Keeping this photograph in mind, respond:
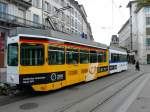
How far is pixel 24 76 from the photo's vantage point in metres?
10.4

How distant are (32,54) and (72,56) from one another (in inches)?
130

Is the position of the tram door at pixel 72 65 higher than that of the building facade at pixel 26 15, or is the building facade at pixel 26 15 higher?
the building facade at pixel 26 15

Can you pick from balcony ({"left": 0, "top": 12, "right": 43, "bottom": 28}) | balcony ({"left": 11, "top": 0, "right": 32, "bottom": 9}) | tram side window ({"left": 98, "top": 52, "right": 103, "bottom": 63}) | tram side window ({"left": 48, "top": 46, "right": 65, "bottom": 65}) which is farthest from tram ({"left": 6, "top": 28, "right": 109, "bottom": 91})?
balcony ({"left": 11, "top": 0, "right": 32, "bottom": 9})

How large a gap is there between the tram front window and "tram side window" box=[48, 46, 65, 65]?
1.52m

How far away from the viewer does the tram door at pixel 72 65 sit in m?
13.1

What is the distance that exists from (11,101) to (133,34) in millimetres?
77192

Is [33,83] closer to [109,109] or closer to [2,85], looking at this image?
[2,85]

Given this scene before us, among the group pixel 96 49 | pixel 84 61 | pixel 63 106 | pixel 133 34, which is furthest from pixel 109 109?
pixel 133 34

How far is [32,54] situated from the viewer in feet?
35.4

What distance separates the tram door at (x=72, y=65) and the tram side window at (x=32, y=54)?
7.53 feet

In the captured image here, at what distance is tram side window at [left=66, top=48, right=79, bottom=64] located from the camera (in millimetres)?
13067

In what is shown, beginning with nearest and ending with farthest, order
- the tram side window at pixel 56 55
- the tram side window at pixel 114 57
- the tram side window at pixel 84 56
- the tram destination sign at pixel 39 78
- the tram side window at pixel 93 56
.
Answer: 1. the tram destination sign at pixel 39 78
2. the tram side window at pixel 56 55
3. the tram side window at pixel 84 56
4. the tram side window at pixel 93 56
5. the tram side window at pixel 114 57

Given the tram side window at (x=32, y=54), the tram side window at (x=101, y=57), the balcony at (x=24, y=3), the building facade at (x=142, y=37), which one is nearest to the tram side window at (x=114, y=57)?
the tram side window at (x=101, y=57)

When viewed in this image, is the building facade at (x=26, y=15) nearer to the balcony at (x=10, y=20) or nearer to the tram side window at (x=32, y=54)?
the balcony at (x=10, y=20)
